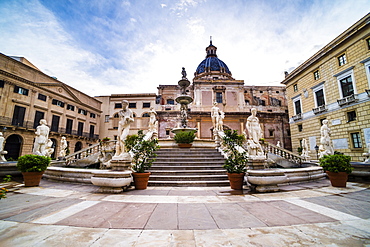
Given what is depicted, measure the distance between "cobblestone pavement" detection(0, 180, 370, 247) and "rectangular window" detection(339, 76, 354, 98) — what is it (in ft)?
49.0

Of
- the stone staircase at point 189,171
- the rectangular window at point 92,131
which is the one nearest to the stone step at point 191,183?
the stone staircase at point 189,171

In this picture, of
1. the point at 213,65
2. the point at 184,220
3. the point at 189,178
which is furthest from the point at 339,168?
the point at 213,65

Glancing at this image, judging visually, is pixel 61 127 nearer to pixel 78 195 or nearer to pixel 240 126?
pixel 78 195

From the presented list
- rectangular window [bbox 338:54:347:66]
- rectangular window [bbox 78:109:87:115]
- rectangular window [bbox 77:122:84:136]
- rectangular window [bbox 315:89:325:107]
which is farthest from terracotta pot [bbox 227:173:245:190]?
rectangular window [bbox 78:109:87:115]

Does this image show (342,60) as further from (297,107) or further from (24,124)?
(24,124)

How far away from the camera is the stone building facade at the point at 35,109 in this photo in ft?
64.3

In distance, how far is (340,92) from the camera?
15.4m

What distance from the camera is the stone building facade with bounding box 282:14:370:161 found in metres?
13.3

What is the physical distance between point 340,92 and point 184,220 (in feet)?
65.5

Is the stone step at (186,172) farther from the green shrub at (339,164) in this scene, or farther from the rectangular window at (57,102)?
the rectangular window at (57,102)

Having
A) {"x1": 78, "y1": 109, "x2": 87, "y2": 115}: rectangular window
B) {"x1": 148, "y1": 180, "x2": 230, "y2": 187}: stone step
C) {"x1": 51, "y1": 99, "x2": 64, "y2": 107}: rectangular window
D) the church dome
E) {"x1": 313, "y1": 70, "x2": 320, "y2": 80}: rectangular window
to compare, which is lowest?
{"x1": 148, "y1": 180, "x2": 230, "y2": 187}: stone step

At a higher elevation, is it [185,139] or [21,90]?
[21,90]

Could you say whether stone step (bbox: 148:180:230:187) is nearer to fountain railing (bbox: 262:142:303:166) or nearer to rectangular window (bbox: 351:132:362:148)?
fountain railing (bbox: 262:142:303:166)

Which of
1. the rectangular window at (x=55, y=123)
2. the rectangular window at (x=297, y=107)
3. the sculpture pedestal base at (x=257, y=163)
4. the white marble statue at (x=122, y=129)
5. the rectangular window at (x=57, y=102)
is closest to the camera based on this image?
the white marble statue at (x=122, y=129)
